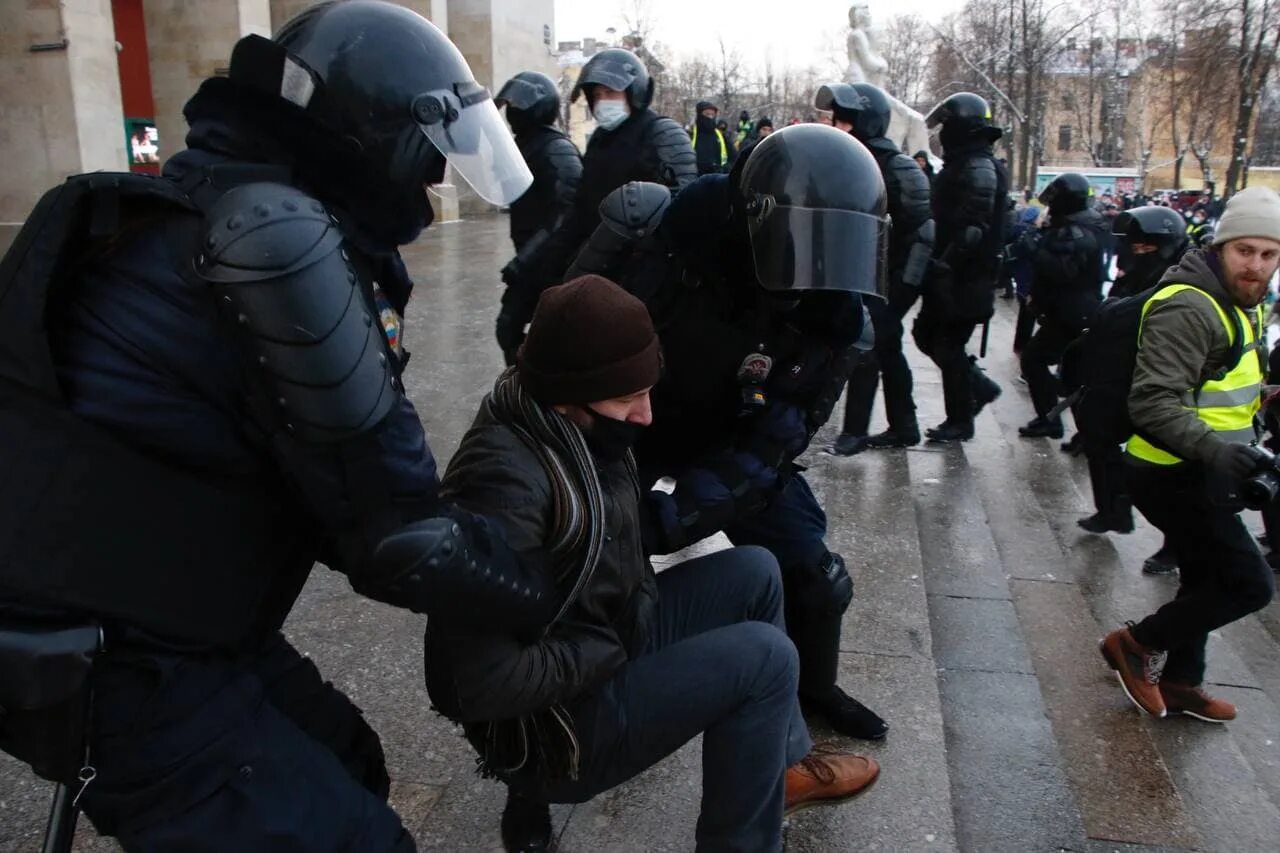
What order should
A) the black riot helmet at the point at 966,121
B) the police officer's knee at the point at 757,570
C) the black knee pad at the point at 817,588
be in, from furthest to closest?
1. the black riot helmet at the point at 966,121
2. the black knee pad at the point at 817,588
3. the police officer's knee at the point at 757,570

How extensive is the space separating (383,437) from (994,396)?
5766 millimetres

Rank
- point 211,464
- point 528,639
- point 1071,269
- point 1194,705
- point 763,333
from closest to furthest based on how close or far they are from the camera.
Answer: point 211,464 → point 528,639 → point 763,333 → point 1194,705 → point 1071,269

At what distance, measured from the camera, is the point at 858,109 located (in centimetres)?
539

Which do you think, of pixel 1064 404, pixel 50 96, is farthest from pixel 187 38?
pixel 1064 404

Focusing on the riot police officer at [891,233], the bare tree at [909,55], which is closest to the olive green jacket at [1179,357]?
the riot police officer at [891,233]

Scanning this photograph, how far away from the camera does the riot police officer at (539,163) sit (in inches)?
202

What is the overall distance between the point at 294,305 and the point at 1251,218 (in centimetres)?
294

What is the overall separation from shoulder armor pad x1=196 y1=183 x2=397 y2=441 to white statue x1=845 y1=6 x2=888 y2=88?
15437mm

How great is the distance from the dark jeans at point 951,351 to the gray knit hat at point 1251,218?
2899mm

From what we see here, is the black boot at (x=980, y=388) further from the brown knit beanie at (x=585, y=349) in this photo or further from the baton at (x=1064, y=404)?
the brown knit beanie at (x=585, y=349)

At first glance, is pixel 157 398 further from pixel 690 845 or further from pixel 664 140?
pixel 664 140

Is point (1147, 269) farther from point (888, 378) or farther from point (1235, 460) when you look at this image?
point (1235, 460)

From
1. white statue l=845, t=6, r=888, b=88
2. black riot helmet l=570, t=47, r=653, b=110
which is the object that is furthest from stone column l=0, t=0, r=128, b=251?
white statue l=845, t=6, r=888, b=88

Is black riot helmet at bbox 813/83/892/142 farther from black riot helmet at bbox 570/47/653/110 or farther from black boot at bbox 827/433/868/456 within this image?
black boot at bbox 827/433/868/456
